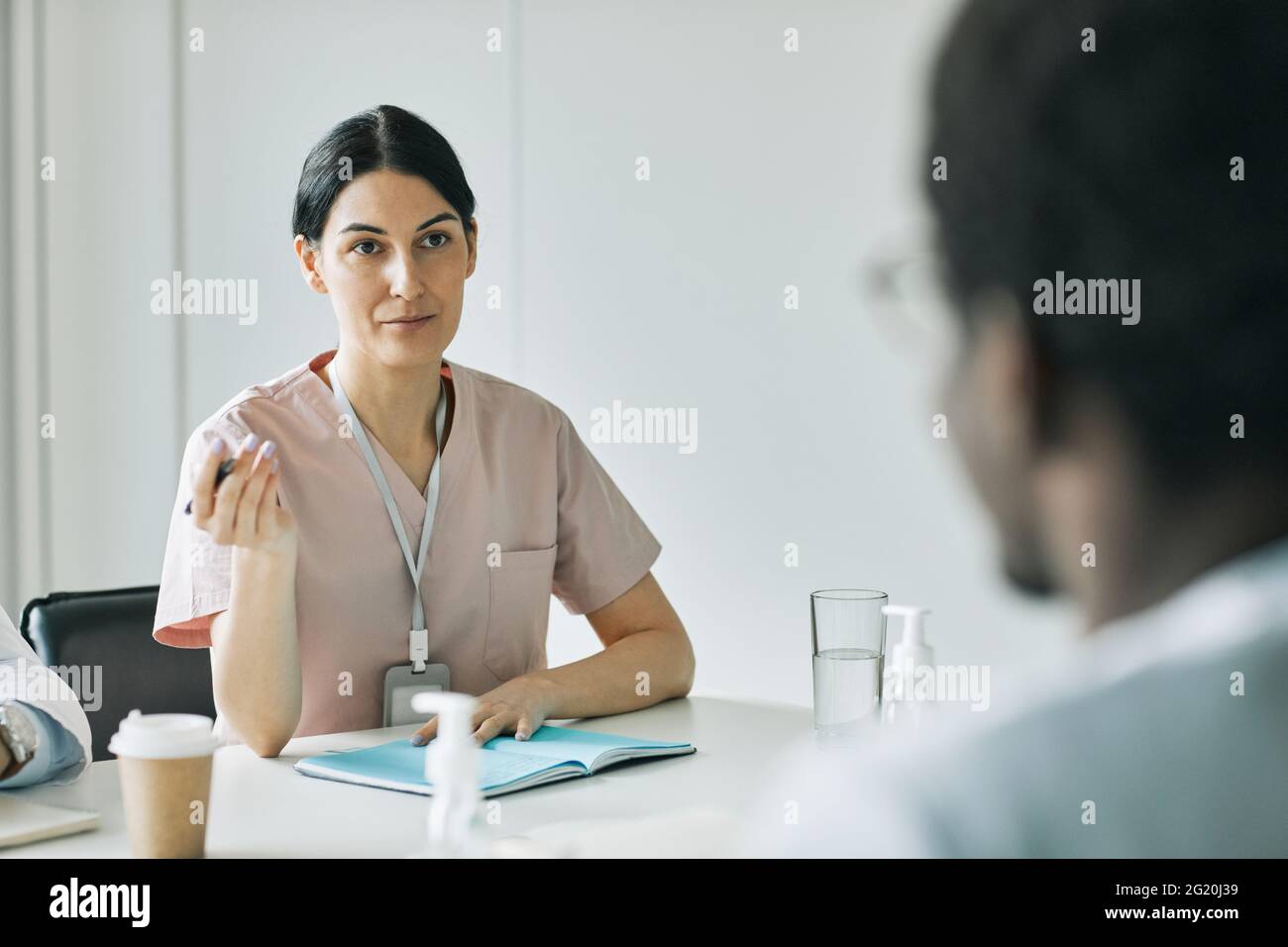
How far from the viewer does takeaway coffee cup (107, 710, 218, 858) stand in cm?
85

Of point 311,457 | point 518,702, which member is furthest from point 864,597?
point 311,457

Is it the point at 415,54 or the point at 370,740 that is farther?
the point at 415,54

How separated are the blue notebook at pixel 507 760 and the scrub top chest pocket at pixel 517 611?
29cm

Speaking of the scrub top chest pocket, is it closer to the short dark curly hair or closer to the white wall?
the white wall

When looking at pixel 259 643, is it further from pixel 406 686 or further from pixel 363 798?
pixel 363 798

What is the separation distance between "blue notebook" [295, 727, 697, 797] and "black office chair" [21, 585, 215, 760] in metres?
0.50

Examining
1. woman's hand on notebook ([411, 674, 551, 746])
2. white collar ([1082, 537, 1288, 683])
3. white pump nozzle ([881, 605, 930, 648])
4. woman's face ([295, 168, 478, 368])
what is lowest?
woman's hand on notebook ([411, 674, 551, 746])

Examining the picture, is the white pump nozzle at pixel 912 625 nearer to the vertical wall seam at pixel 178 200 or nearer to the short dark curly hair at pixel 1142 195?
the short dark curly hair at pixel 1142 195

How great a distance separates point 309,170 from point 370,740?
0.67 metres

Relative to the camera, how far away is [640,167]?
8.15ft

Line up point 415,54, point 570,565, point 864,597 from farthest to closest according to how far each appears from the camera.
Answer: point 415,54
point 570,565
point 864,597

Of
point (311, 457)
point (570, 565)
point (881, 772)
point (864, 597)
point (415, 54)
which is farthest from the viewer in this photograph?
point (415, 54)

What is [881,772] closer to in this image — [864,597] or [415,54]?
[864,597]

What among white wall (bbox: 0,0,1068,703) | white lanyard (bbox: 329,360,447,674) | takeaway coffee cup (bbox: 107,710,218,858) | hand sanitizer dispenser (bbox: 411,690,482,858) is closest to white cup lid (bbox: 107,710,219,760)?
takeaway coffee cup (bbox: 107,710,218,858)
